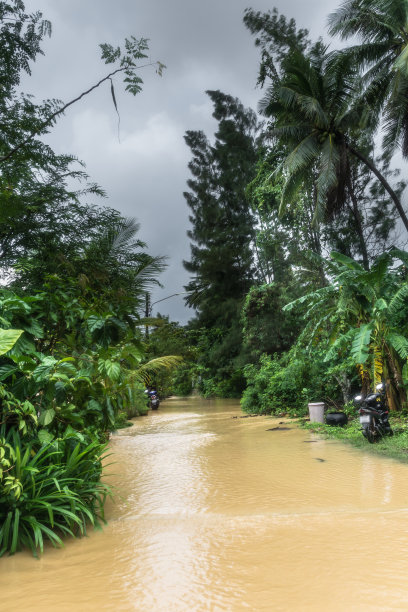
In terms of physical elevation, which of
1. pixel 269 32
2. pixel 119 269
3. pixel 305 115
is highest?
pixel 269 32

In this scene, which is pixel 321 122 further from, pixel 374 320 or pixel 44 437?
pixel 44 437

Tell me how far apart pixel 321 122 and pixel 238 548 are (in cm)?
1239

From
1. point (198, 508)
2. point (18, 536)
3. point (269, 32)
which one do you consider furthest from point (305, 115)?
point (18, 536)

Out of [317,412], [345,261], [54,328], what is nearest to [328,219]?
[345,261]

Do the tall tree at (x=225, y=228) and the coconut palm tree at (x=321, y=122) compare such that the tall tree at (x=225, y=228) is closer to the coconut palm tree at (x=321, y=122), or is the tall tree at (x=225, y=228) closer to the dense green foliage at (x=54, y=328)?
the coconut palm tree at (x=321, y=122)

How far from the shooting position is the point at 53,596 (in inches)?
104

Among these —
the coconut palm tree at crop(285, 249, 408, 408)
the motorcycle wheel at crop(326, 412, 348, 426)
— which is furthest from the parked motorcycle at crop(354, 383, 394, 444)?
the motorcycle wheel at crop(326, 412, 348, 426)

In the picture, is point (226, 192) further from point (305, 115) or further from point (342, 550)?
point (342, 550)

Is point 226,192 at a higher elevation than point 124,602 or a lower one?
higher

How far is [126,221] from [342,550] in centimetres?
591

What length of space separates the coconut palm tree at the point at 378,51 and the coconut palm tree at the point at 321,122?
0.40 meters

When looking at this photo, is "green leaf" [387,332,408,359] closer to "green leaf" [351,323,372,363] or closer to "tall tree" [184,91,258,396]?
"green leaf" [351,323,372,363]

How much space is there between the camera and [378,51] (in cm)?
1324

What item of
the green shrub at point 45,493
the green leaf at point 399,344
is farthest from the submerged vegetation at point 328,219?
the green shrub at point 45,493
